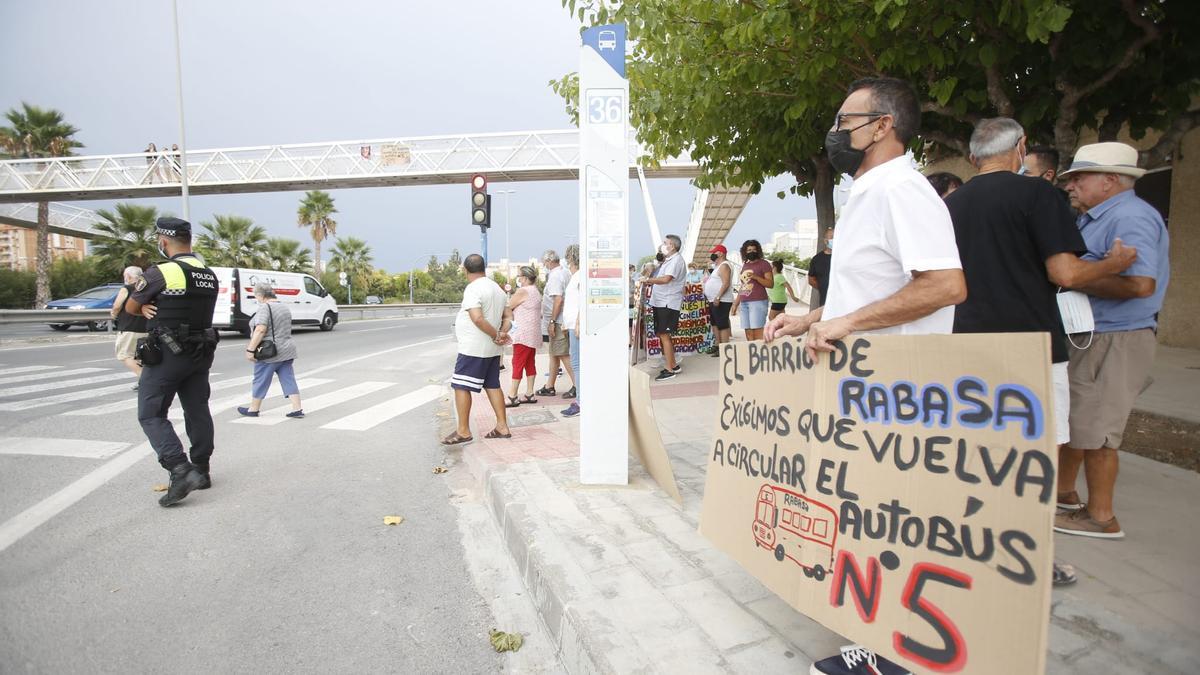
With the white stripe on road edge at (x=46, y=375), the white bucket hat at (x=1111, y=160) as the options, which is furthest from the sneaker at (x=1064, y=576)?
the white stripe on road edge at (x=46, y=375)

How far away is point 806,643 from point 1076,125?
19.9ft

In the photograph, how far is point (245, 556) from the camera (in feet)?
11.5

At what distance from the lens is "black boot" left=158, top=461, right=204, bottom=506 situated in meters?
4.27

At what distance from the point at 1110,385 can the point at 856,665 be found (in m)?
2.10

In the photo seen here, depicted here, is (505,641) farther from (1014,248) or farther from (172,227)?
(172,227)

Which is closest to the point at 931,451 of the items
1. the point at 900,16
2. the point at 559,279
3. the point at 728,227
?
the point at 900,16

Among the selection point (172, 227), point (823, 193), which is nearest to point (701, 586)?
point (172, 227)

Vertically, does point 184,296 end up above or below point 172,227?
below

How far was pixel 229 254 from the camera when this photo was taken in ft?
111

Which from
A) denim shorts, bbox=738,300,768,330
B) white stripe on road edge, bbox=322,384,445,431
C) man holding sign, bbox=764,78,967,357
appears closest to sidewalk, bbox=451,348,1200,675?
man holding sign, bbox=764,78,967,357

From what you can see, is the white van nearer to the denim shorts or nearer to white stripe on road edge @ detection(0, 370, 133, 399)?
white stripe on road edge @ detection(0, 370, 133, 399)

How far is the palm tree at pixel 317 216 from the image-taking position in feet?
149

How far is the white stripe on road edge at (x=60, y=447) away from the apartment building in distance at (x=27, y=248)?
34964 mm

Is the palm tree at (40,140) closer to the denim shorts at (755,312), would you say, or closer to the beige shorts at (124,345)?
the beige shorts at (124,345)
